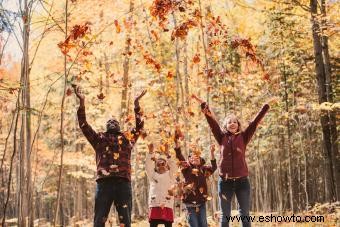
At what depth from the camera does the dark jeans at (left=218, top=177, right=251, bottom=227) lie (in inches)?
205

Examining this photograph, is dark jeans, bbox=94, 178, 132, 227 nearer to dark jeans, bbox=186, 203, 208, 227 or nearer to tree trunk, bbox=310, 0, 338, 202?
dark jeans, bbox=186, 203, 208, 227

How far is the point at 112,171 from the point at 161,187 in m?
1.56

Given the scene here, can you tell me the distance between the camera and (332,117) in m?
11.2

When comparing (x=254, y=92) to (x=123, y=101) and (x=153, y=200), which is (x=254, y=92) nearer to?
(x=123, y=101)

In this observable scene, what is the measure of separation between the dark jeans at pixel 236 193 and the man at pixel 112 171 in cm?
123

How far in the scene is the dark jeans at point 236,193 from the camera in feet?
17.1

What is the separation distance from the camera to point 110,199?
495 cm

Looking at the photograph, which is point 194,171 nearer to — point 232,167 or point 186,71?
point 232,167

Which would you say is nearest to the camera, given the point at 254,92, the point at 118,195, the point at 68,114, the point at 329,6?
the point at 118,195

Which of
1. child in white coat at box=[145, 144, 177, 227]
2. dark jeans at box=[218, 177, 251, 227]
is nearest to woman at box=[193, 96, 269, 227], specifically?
dark jeans at box=[218, 177, 251, 227]

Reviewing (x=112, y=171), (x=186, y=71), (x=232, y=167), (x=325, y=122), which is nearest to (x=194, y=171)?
(x=232, y=167)

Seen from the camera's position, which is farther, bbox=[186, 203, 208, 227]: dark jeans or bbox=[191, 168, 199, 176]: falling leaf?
bbox=[186, 203, 208, 227]: dark jeans

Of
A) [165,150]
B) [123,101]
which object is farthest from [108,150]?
[123,101]

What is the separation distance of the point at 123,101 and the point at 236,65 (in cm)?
630
